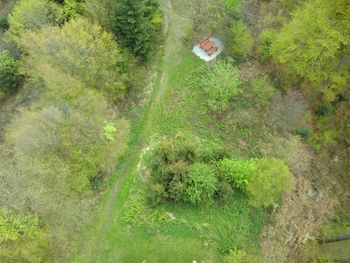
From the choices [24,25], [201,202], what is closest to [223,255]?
[201,202]


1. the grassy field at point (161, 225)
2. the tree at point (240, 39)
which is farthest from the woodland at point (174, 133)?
the tree at point (240, 39)

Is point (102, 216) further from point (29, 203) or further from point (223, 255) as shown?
point (223, 255)

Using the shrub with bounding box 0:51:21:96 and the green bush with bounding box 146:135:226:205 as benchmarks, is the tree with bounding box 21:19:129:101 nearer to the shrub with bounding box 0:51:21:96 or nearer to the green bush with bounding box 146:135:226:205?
the shrub with bounding box 0:51:21:96

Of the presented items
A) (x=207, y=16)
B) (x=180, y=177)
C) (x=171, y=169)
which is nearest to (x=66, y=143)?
(x=171, y=169)

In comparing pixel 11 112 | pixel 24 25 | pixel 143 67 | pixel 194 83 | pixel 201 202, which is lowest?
pixel 201 202

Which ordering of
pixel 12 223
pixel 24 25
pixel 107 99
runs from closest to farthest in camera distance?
pixel 12 223
pixel 107 99
pixel 24 25

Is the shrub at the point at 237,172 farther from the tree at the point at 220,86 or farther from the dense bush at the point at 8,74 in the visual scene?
the dense bush at the point at 8,74

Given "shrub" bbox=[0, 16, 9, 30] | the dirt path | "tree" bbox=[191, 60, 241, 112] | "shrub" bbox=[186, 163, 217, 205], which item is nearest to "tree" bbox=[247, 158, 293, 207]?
"shrub" bbox=[186, 163, 217, 205]
